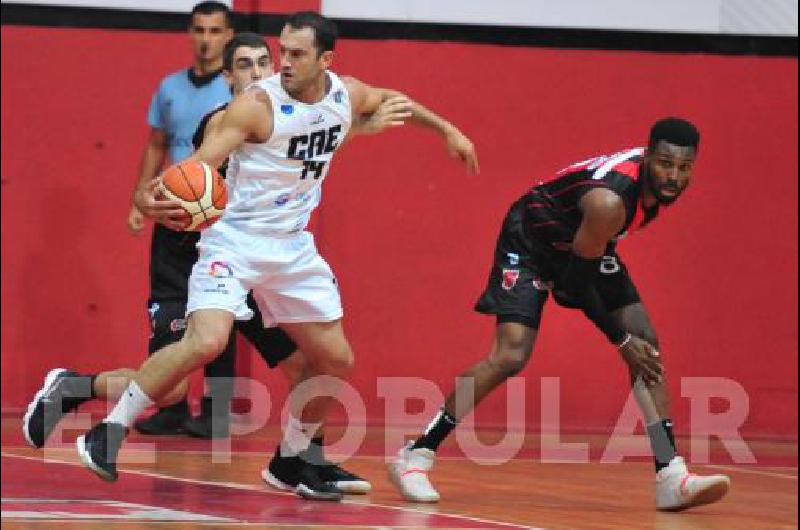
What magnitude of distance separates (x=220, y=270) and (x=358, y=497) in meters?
1.41

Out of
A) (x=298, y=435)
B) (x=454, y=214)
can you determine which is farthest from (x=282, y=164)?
(x=454, y=214)

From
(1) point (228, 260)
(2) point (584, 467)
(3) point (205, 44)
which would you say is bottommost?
(2) point (584, 467)

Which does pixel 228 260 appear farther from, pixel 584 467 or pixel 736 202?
pixel 736 202

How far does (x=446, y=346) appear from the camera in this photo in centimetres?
1304

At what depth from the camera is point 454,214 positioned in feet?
42.7

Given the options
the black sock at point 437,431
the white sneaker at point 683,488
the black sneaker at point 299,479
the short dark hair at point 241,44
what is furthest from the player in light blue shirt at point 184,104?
the white sneaker at point 683,488

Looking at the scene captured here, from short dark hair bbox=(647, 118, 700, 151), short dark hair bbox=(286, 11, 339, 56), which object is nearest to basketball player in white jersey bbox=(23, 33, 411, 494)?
short dark hair bbox=(286, 11, 339, 56)

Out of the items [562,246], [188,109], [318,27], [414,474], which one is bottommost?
[414,474]

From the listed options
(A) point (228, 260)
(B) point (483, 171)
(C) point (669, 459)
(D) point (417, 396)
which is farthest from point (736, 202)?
(A) point (228, 260)

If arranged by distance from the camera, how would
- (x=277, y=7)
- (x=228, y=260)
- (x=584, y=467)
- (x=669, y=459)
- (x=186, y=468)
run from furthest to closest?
(x=277, y=7) < (x=584, y=467) < (x=186, y=468) < (x=669, y=459) < (x=228, y=260)

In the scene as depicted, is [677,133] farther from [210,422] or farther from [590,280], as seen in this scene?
[210,422]

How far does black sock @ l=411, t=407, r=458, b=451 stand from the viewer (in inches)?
358

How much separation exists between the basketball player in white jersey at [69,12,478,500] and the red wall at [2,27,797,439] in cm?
408

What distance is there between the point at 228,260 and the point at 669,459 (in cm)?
240
